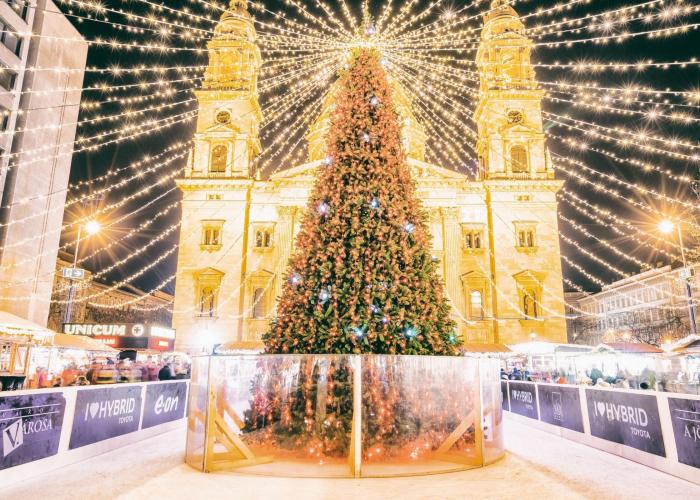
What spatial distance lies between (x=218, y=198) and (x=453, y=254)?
650 inches

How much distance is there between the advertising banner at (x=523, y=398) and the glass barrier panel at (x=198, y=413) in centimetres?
916

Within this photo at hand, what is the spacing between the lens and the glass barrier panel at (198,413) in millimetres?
6625

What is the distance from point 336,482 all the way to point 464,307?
27.1m

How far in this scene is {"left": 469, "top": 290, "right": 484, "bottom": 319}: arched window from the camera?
32.2 m

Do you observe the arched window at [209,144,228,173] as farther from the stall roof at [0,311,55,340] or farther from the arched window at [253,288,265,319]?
the stall roof at [0,311,55,340]

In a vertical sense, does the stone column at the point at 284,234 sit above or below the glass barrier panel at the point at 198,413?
above

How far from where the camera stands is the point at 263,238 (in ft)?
109

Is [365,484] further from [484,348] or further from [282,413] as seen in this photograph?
[484,348]

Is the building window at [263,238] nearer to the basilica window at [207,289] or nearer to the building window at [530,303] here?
the basilica window at [207,289]

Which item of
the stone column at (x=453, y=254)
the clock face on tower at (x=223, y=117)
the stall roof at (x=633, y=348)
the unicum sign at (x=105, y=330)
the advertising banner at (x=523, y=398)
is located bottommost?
the advertising banner at (x=523, y=398)

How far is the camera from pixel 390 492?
551 cm

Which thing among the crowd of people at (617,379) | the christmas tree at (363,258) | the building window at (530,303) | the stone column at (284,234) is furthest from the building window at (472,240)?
the christmas tree at (363,258)

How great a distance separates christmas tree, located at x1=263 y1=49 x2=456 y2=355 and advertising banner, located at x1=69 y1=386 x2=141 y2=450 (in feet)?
10.8

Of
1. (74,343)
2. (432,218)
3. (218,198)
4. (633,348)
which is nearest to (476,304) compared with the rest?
(432,218)
